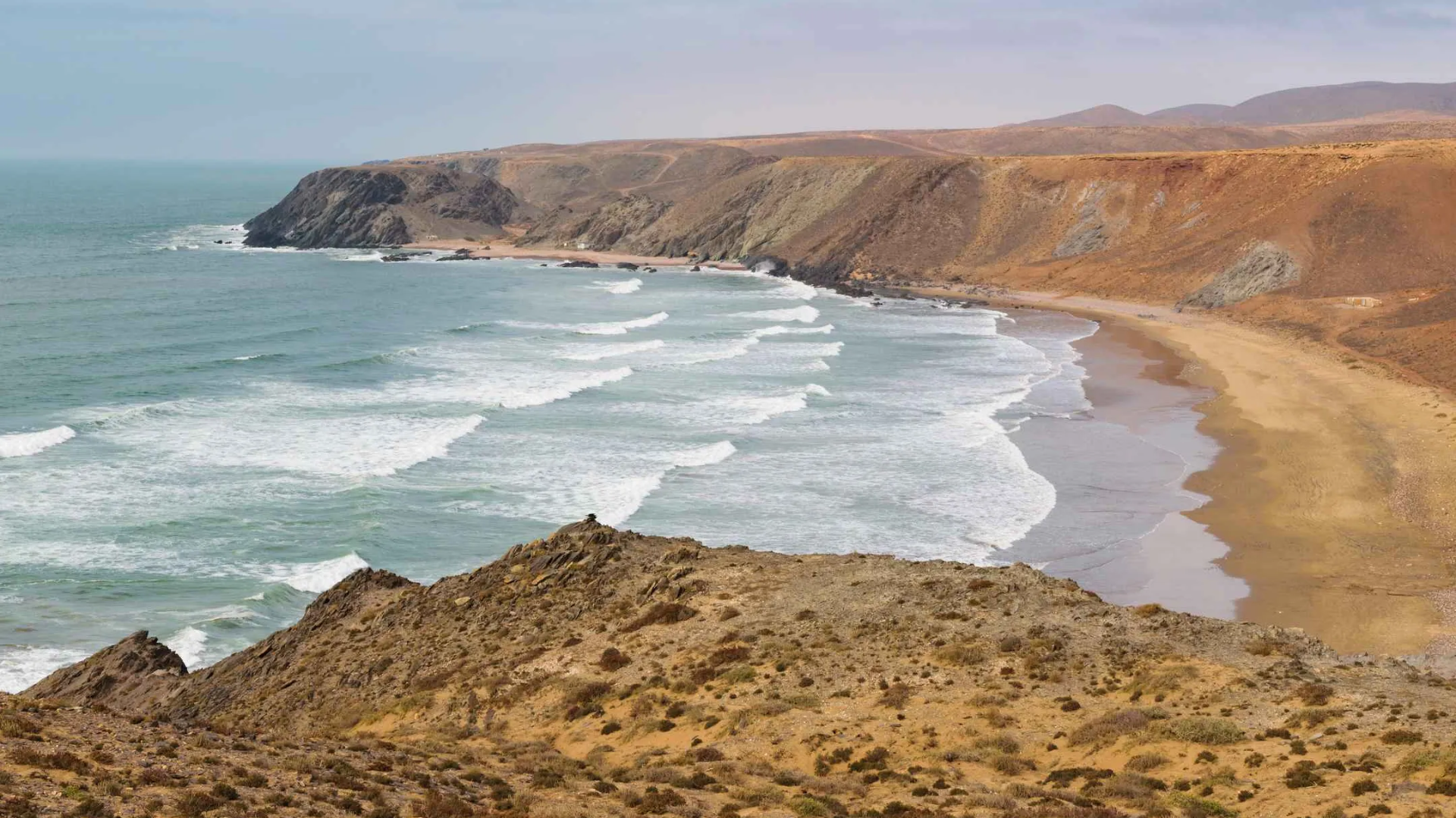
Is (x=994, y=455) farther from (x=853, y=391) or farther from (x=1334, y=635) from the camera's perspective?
(x=1334, y=635)

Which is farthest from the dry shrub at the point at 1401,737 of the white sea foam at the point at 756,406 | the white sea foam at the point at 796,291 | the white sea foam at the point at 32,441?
the white sea foam at the point at 796,291

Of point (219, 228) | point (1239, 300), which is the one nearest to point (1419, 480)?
point (1239, 300)

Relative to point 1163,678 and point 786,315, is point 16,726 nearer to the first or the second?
point 1163,678

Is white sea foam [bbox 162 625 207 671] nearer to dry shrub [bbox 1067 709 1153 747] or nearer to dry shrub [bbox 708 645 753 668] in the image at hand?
dry shrub [bbox 708 645 753 668]

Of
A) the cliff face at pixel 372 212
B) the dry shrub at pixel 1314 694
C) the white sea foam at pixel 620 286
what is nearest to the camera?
the dry shrub at pixel 1314 694

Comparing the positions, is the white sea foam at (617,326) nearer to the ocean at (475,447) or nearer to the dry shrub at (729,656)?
the ocean at (475,447)

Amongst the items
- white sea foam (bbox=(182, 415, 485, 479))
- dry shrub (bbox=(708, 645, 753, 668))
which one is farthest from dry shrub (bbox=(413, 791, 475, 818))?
white sea foam (bbox=(182, 415, 485, 479))
